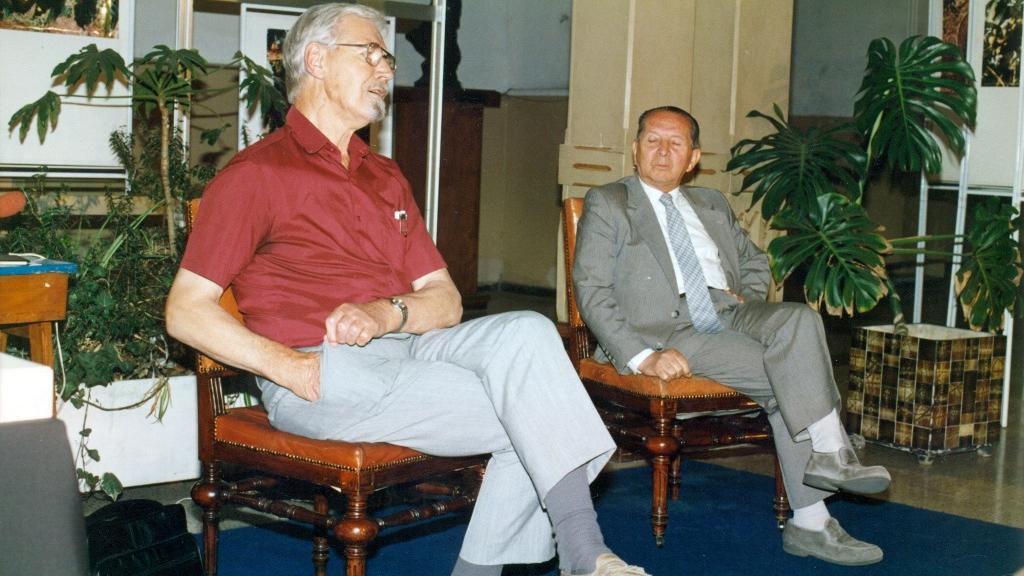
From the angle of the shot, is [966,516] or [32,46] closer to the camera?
[966,516]

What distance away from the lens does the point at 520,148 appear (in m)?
8.91

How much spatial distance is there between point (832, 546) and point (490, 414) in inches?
A: 50.3

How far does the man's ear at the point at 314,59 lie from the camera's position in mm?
2646

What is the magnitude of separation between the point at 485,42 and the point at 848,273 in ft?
17.1

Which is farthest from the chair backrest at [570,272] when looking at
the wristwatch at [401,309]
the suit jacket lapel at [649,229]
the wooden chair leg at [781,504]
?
the wristwatch at [401,309]

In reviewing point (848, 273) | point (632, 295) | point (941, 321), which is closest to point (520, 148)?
point (941, 321)

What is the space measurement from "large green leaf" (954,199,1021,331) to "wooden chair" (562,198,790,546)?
5.13 feet

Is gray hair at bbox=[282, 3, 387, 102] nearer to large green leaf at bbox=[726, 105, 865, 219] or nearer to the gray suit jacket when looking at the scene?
the gray suit jacket

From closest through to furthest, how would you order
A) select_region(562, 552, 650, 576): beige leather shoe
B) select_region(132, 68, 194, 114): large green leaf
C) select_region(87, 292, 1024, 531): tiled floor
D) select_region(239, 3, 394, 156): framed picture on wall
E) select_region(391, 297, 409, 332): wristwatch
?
select_region(562, 552, 650, 576): beige leather shoe → select_region(391, 297, 409, 332): wristwatch → select_region(87, 292, 1024, 531): tiled floor → select_region(132, 68, 194, 114): large green leaf → select_region(239, 3, 394, 156): framed picture on wall

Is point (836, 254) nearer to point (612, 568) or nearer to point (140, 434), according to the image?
point (612, 568)

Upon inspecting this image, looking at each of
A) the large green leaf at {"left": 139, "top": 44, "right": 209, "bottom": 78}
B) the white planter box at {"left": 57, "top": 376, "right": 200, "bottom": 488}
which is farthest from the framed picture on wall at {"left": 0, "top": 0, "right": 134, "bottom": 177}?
the white planter box at {"left": 57, "top": 376, "right": 200, "bottom": 488}

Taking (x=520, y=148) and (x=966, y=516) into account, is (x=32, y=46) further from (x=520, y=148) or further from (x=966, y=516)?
(x=520, y=148)

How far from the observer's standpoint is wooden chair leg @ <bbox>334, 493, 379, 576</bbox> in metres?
2.34

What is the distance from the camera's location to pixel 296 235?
2531mm
